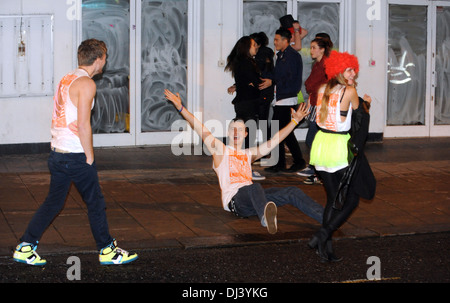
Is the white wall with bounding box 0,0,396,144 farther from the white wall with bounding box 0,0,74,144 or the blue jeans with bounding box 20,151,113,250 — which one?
the blue jeans with bounding box 20,151,113,250

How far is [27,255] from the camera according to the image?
22.6ft

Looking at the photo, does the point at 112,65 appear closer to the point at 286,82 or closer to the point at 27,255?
the point at 286,82

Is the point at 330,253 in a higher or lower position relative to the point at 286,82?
lower

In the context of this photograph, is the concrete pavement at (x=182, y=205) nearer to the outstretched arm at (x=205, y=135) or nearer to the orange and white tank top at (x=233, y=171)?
the orange and white tank top at (x=233, y=171)

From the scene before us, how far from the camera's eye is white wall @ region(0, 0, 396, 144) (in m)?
12.4

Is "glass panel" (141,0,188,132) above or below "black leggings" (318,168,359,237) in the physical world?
above

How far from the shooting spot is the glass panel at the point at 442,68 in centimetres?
1503

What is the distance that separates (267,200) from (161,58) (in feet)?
19.1

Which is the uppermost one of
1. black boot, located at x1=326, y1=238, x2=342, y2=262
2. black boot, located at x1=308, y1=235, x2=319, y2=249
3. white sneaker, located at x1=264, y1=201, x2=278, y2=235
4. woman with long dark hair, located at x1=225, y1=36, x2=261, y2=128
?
woman with long dark hair, located at x1=225, y1=36, x2=261, y2=128

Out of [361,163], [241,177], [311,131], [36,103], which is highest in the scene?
[36,103]

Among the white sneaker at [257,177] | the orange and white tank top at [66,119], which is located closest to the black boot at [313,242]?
the orange and white tank top at [66,119]

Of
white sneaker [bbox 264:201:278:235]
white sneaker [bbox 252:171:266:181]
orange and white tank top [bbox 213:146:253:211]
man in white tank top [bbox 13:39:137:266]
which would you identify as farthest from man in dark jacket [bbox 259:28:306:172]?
man in white tank top [bbox 13:39:137:266]

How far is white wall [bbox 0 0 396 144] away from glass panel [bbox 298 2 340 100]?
0.89ft

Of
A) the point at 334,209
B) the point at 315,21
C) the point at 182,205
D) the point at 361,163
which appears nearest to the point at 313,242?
the point at 334,209
